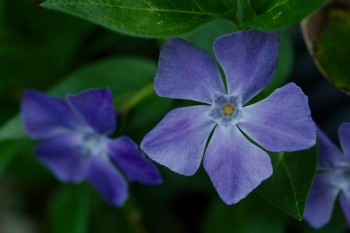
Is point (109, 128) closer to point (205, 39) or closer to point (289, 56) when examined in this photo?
point (205, 39)

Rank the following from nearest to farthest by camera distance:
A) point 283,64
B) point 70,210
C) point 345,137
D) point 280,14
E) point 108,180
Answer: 1. point 280,14
2. point 345,137
3. point 283,64
4. point 108,180
5. point 70,210

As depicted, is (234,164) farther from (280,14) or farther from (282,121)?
(280,14)

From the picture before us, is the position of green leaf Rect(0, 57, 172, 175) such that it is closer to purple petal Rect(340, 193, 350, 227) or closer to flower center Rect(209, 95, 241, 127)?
flower center Rect(209, 95, 241, 127)

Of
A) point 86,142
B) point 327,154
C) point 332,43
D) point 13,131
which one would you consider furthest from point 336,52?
point 13,131

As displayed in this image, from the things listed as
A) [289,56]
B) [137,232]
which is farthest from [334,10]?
[137,232]

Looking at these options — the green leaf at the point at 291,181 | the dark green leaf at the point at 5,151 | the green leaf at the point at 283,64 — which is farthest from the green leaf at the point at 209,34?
the dark green leaf at the point at 5,151

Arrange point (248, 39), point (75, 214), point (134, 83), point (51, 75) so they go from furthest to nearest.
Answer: point (51, 75)
point (75, 214)
point (134, 83)
point (248, 39)

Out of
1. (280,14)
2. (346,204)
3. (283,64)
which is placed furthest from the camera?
(283,64)
